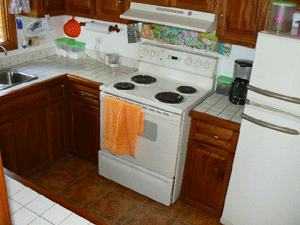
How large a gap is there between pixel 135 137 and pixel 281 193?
1219 mm

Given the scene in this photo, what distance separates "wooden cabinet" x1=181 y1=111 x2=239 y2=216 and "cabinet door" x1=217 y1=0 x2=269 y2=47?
655 millimetres

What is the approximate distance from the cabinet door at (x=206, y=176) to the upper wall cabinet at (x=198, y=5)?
1081 millimetres

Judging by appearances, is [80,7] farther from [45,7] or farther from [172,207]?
[172,207]

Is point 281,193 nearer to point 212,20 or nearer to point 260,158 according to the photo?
point 260,158

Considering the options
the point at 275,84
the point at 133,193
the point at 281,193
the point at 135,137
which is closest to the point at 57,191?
the point at 133,193

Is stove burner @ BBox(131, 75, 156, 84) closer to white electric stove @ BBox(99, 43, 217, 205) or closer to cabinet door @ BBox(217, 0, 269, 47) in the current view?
white electric stove @ BBox(99, 43, 217, 205)

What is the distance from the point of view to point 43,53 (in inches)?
143

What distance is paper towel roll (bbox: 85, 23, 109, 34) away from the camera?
3279 mm

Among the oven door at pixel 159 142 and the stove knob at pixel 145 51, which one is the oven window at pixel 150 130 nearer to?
the oven door at pixel 159 142

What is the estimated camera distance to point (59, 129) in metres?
3.26

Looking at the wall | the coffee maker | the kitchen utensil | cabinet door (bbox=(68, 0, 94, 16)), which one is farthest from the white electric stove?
the kitchen utensil

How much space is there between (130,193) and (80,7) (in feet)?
6.26

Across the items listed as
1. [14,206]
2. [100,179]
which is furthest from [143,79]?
[14,206]

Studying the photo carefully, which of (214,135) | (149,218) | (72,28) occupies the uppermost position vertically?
(72,28)
